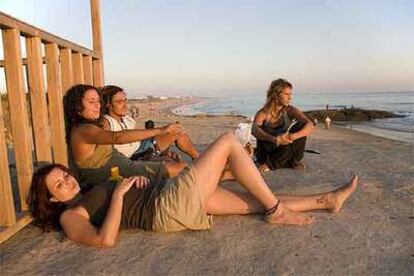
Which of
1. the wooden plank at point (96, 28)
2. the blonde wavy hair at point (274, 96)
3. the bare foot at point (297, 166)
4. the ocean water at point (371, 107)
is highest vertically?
the wooden plank at point (96, 28)

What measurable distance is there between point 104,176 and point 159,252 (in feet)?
3.39

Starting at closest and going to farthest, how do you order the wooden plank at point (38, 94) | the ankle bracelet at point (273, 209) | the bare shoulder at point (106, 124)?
the ankle bracelet at point (273, 209)
the wooden plank at point (38, 94)
the bare shoulder at point (106, 124)

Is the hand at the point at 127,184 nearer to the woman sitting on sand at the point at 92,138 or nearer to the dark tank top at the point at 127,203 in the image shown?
the dark tank top at the point at 127,203

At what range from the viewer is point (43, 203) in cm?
283

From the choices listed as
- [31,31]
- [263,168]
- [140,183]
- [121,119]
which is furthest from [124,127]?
[263,168]

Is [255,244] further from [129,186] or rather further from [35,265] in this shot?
[35,265]

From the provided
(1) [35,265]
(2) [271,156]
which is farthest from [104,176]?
(2) [271,156]

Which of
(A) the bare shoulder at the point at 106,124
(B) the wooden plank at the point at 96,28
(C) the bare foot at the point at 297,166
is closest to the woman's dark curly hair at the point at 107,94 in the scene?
(A) the bare shoulder at the point at 106,124

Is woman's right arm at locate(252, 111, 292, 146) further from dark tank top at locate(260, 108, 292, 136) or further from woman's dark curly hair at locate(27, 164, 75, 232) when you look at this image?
woman's dark curly hair at locate(27, 164, 75, 232)

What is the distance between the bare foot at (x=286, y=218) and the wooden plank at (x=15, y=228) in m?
1.88

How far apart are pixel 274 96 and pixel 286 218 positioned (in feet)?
7.85

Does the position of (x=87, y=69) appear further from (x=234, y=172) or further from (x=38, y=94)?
(x=234, y=172)

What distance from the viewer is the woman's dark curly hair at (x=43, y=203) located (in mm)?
2787

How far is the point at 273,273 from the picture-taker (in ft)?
7.61
